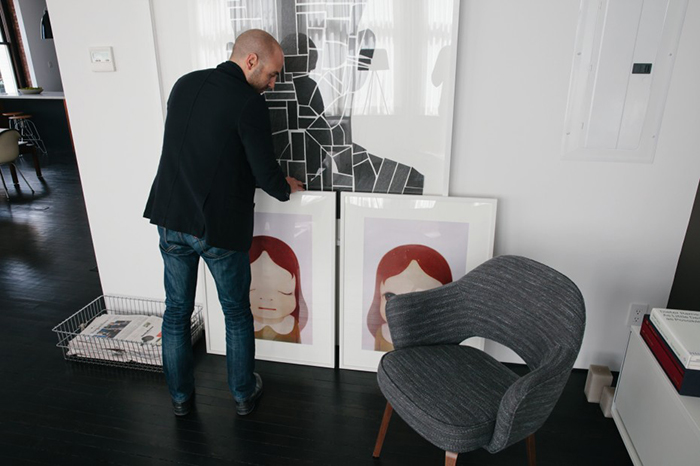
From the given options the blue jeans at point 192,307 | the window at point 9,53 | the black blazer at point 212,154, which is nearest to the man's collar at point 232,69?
the black blazer at point 212,154

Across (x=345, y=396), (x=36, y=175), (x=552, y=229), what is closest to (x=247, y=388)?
(x=345, y=396)

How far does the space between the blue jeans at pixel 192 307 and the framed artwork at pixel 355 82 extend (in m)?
0.62

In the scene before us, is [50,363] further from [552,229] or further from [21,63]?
[21,63]

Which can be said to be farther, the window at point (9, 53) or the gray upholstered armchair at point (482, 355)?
the window at point (9, 53)

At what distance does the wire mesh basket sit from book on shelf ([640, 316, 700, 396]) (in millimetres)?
2260

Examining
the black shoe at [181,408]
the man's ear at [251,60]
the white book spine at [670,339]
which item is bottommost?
the black shoe at [181,408]

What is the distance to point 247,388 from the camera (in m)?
2.27

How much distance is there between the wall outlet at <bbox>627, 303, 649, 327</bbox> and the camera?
2.39m

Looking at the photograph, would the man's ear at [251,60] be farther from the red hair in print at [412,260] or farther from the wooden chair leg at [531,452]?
the wooden chair leg at [531,452]

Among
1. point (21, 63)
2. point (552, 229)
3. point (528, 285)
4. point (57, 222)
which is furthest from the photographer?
Answer: point (21, 63)

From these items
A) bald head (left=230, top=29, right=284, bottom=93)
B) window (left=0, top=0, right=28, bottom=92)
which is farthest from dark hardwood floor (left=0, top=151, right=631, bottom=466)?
window (left=0, top=0, right=28, bottom=92)

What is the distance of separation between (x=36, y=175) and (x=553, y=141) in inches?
277

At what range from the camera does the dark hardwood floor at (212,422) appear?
6.66ft

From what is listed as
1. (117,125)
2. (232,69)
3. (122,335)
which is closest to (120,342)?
(122,335)
